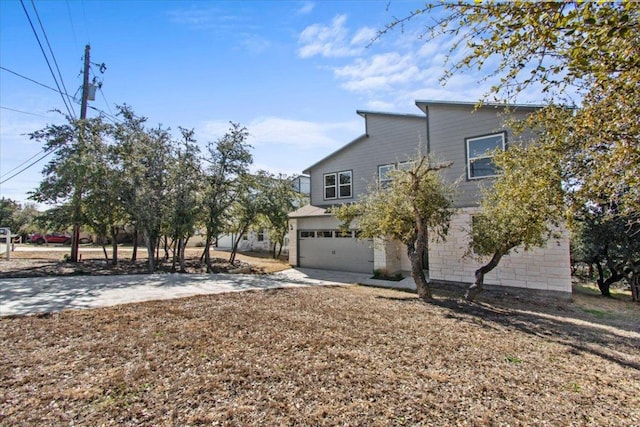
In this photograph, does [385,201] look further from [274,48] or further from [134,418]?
[134,418]

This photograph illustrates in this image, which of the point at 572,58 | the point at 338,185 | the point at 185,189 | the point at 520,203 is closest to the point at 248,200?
the point at 185,189

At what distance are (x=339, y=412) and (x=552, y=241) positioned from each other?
1014 cm

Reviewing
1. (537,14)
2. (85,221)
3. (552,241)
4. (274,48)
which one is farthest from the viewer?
(85,221)

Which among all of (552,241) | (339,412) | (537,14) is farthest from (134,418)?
(552,241)

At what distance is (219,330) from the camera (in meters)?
5.12

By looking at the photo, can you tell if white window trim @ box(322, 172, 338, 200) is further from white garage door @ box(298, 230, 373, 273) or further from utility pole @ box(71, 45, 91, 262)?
utility pole @ box(71, 45, 91, 262)

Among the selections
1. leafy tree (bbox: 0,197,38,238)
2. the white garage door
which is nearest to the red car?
leafy tree (bbox: 0,197,38,238)

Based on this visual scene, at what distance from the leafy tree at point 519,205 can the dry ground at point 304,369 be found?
220 centimetres

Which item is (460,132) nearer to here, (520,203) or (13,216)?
(520,203)

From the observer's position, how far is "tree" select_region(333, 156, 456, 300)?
856 cm

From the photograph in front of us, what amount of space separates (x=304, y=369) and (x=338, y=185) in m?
12.3

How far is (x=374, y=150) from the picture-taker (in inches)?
565

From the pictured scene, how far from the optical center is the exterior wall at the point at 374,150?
43.2 ft

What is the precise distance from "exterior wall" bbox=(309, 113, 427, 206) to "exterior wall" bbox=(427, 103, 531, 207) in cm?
72
